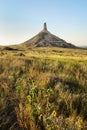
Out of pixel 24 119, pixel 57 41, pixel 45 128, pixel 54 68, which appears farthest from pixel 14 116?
pixel 57 41

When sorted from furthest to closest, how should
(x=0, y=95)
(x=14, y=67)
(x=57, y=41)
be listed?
(x=57, y=41) → (x=14, y=67) → (x=0, y=95)

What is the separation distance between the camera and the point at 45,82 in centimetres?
740

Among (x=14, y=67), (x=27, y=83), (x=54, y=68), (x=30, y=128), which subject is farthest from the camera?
(x=54, y=68)

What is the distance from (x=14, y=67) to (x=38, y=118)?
17.0ft

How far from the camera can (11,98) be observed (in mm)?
6043

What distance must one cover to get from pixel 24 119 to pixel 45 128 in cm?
47

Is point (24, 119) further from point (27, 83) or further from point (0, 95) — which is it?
point (27, 83)

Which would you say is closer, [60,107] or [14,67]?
[60,107]

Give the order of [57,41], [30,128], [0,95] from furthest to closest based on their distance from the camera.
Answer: [57,41] → [0,95] → [30,128]

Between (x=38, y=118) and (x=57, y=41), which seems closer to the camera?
(x=38, y=118)

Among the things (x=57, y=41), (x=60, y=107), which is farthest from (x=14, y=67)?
(x=57, y=41)

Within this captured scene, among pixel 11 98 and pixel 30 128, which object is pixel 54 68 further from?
pixel 30 128

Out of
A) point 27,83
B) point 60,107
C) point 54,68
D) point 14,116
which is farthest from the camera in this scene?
point 54,68

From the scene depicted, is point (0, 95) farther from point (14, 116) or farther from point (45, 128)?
point (45, 128)
